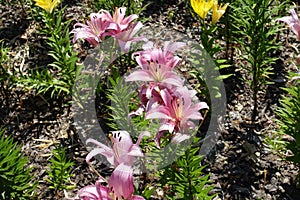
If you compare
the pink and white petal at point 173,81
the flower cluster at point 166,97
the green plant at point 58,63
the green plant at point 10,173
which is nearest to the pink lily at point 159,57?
the flower cluster at point 166,97

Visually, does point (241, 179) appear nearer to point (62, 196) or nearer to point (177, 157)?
point (177, 157)

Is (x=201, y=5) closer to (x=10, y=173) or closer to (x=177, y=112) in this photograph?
(x=177, y=112)

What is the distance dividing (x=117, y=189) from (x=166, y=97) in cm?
50

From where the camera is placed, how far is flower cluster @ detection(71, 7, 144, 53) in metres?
2.66

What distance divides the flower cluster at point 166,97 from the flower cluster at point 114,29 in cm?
44

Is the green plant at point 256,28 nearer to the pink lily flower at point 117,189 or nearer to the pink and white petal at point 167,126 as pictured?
the pink and white petal at point 167,126

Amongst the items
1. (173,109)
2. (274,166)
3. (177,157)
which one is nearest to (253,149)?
(274,166)

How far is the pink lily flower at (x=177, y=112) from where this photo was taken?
2.06m

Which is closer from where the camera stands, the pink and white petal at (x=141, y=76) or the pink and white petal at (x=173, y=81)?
the pink and white petal at (x=173, y=81)

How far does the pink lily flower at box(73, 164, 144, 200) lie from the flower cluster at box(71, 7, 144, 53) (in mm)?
939

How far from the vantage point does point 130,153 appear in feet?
6.65

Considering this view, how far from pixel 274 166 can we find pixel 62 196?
158cm

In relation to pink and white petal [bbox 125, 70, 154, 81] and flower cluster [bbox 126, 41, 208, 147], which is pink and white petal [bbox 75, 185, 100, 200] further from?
pink and white petal [bbox 125, 70, 154, 81]

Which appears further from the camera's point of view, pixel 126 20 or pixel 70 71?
pixel 70 71
